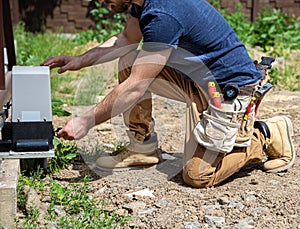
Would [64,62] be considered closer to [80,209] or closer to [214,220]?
[80,209]

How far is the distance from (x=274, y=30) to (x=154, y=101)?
3435mm

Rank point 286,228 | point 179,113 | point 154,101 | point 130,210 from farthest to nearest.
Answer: point 154,101
point 179,113
point 130,210
point 286,228

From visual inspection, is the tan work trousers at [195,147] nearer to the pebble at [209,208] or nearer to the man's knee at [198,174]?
the man's knee at [198,174]

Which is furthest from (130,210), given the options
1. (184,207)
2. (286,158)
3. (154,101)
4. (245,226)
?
(154,101)

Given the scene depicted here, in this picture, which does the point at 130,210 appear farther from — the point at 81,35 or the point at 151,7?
the point at 81,35

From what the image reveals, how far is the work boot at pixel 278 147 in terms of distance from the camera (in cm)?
394

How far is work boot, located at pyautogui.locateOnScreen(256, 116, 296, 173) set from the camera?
3936mm

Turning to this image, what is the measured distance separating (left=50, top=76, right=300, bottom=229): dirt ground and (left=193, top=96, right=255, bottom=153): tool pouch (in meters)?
0.28

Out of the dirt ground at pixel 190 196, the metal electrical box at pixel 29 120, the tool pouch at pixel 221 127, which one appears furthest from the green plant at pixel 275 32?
the metal electrical box at pixel 29 120

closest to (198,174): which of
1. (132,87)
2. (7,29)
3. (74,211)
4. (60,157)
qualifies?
(132,87)

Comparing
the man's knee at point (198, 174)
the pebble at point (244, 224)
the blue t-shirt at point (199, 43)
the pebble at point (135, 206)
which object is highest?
the blue t-shirt at point (199, 43)

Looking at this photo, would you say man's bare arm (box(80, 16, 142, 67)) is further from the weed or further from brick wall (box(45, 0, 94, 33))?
brick wall (box(45, 0, 94, 33))

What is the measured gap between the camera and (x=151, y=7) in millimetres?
3486

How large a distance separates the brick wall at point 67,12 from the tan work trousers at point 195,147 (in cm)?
557
